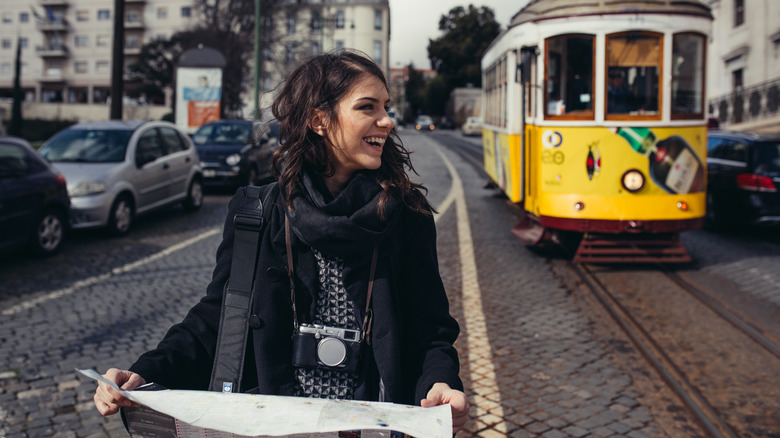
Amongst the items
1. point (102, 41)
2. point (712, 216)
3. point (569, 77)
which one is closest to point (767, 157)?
point (712, 216)

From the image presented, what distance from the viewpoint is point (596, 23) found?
8539 millimetres

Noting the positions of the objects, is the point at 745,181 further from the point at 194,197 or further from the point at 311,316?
the point at 311,316

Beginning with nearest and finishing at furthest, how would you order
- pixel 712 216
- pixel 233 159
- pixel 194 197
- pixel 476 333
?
pixel 476 333, pixel 712 216, pixel 194 197, pixel 233 159

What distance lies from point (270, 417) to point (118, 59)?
18909mm

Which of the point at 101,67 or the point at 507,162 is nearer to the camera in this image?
the point at 507,162

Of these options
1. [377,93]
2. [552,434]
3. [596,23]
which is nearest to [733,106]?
[596,23]

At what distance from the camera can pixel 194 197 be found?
1331 centimetres

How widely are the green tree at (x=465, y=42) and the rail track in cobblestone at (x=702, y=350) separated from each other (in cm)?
7420

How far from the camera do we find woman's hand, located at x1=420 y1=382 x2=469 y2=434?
1798mm

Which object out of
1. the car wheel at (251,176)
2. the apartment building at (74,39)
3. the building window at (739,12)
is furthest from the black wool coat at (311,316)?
the apartment building at (74,39)

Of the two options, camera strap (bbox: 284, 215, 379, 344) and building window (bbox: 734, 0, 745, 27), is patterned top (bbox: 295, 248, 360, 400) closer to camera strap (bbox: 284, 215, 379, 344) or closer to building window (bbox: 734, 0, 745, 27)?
camera strap (bbox: 284, 215, 379, 344)

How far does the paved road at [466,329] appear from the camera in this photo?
13.8ft

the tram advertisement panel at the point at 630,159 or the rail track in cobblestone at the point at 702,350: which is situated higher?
the tram advertisement panel at the point at 630,159

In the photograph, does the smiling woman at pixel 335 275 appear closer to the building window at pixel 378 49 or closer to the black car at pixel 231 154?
the black car at pixel 231 154
